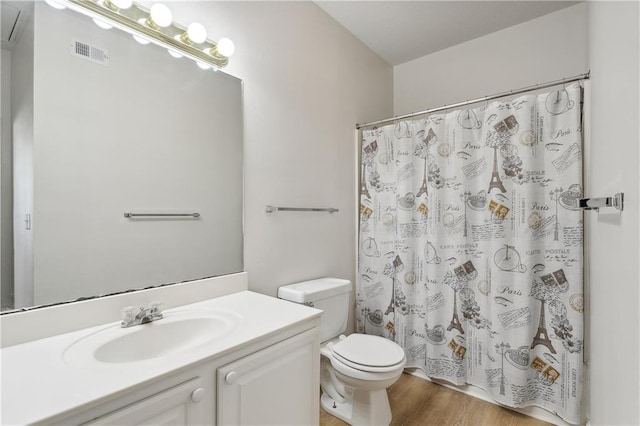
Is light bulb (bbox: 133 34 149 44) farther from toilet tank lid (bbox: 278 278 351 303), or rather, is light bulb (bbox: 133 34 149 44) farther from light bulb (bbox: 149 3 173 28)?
toilet tank lid (bbox: 278 278 351 303)

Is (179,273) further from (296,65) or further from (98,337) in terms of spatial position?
(296,65)

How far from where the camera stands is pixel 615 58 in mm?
788

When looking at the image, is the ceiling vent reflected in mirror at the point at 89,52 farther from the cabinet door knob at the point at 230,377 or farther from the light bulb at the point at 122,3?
the cabinet door knob at the point at 230,377

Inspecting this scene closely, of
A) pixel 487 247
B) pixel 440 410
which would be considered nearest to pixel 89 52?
pixel 487 247

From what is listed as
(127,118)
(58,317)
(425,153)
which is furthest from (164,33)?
(425,153)

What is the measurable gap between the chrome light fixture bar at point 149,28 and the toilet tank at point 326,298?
4.14 feet

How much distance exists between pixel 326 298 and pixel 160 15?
1593mm

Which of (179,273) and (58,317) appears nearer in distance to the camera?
(58,317)

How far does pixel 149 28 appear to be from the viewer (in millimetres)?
1246

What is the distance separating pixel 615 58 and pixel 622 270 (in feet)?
1.79

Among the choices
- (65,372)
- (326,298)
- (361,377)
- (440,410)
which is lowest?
(440,410)

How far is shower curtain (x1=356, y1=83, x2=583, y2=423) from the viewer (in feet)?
5.36

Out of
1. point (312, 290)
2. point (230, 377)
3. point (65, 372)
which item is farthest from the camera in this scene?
point (312, 290)

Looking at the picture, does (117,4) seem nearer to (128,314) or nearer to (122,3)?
(122,3)
